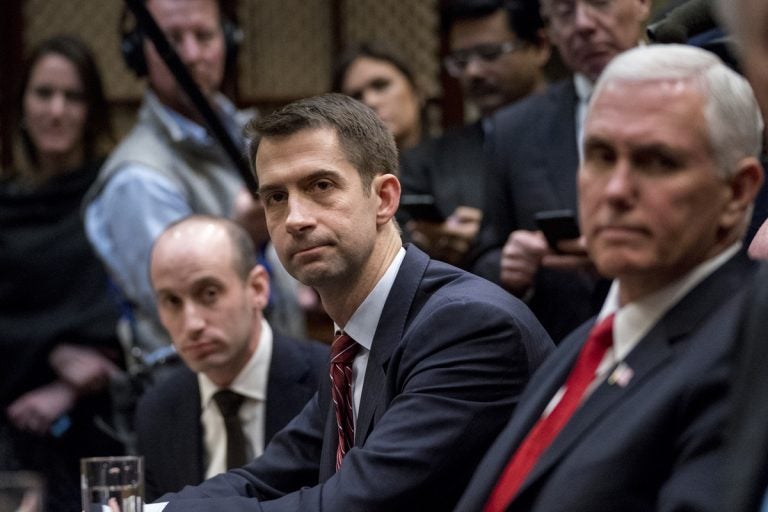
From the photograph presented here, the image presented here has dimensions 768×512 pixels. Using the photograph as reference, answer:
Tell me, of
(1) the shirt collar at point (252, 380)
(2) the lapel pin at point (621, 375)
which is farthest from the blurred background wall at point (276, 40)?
(2) the lapel pin at point (621, 375)

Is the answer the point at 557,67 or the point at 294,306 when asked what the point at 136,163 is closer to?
the point at 294,306

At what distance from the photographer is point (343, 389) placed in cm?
242

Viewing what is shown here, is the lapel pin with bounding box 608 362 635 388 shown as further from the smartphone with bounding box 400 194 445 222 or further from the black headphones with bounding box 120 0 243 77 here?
the black headphones with bounding box 120 0 243 77

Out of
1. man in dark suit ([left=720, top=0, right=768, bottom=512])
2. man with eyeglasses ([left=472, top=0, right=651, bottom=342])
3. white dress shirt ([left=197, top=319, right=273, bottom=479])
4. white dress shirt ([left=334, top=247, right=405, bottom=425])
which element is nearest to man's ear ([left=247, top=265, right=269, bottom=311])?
white dress shirt ([left=197, top=319, right=273, bottom=479])

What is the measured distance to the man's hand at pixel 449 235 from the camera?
3.35m

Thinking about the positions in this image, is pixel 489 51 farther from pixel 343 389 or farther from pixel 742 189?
pixel 742 189

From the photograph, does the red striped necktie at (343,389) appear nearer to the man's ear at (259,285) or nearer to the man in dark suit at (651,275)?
the man in dark suit at (651,275)

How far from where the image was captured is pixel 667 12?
2658mm

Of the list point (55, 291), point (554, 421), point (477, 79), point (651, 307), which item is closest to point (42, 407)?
point (55, 291)

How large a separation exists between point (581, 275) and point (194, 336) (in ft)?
2.97

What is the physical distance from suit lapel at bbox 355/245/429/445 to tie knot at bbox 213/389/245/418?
919mm

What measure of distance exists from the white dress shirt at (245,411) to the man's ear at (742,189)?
1.69 m

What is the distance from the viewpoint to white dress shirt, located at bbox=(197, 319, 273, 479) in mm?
3217

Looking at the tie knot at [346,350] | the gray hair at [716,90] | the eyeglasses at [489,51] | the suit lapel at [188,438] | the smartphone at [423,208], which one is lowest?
the suit lapel at [188,438]
